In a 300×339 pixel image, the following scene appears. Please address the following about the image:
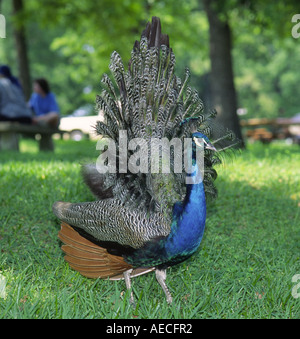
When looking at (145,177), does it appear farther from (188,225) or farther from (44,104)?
(44,104)

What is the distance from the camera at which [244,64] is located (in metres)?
45.1

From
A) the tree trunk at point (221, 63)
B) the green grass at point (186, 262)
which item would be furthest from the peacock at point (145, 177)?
the tree trunk at point (221, 63)

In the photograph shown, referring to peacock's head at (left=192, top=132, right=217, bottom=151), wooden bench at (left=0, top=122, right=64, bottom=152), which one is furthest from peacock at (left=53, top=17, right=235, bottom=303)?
wooden bench at (left=0, top=122, right=64, bottom=152)

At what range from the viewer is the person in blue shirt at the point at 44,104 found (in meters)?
10.6

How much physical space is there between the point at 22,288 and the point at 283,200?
351 centimetres

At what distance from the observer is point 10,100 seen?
932cm

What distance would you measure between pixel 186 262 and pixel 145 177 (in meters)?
1.20

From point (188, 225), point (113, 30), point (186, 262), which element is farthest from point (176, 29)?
point (188, 225)

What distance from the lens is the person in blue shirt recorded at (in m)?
10.6

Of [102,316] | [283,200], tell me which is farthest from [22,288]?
[283,200]

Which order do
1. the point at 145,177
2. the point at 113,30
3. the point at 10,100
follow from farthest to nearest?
1. the point at 113,30
2. the point at 10,100
3. the point at 145,177

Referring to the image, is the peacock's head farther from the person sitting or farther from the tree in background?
the person sitting

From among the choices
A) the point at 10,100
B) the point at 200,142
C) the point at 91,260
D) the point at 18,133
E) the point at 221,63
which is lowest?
the point at 91,260

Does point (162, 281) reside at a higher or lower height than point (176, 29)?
lower
